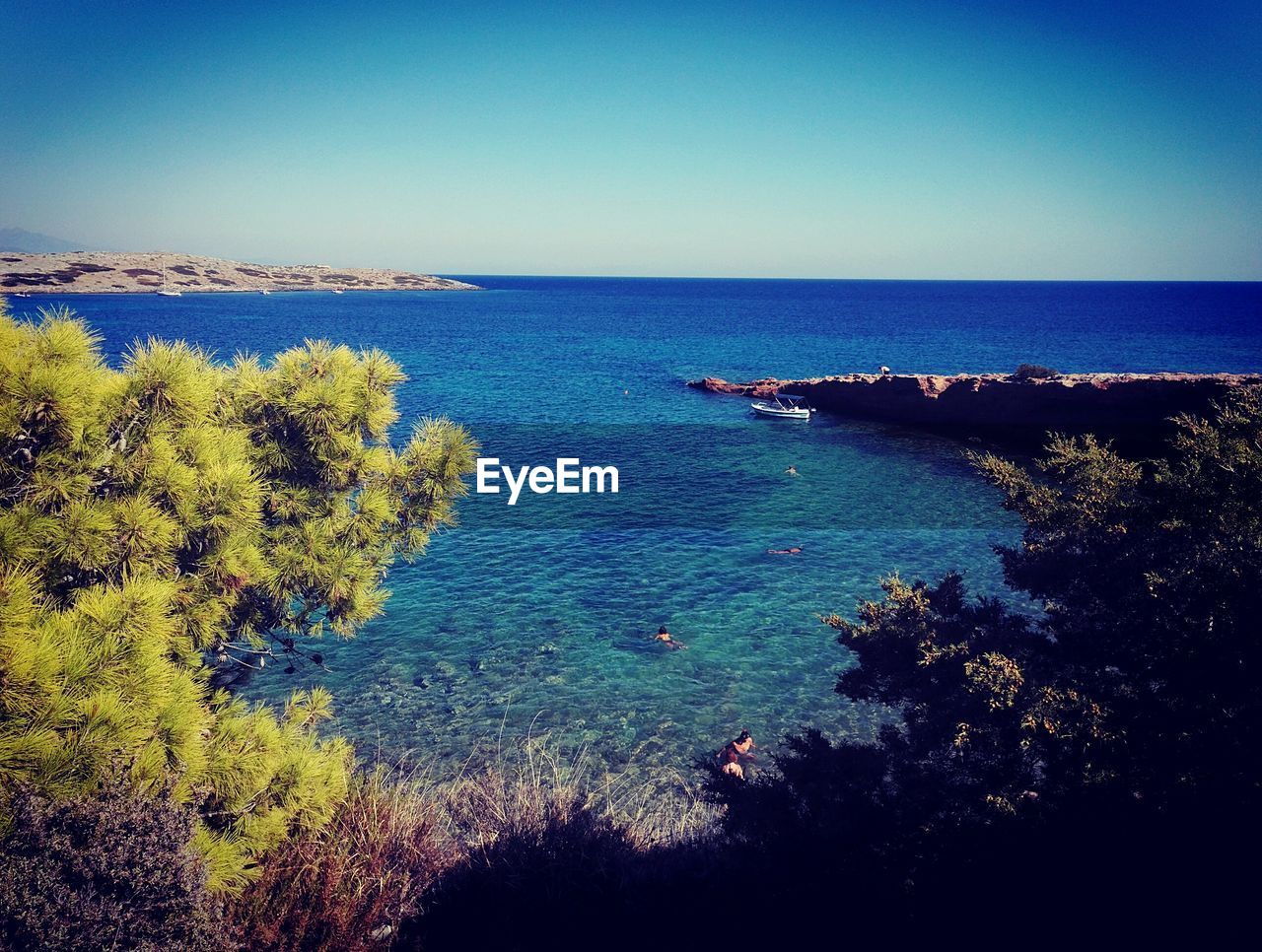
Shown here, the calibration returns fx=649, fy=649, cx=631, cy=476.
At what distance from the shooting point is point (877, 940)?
709cm

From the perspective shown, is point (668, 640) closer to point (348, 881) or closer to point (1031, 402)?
point (348, 881)

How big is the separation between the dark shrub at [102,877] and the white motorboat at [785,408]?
152 ft

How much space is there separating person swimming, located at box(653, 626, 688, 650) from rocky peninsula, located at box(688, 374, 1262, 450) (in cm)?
3030

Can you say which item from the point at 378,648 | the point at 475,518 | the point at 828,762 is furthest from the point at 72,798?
the point at 475,518

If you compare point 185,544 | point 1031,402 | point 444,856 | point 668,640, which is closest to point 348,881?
point 444,856

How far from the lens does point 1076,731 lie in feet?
23.8

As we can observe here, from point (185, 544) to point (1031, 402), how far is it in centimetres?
4919

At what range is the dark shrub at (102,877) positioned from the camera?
4.63 metres

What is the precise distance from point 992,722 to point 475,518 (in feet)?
76.5

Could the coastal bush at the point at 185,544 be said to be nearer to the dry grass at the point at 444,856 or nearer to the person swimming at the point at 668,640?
the dry grass at the point at 444,856

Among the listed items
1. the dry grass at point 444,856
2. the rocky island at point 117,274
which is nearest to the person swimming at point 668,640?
Result: the dry grass at point 444,856

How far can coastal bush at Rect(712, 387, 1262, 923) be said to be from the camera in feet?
21.2
